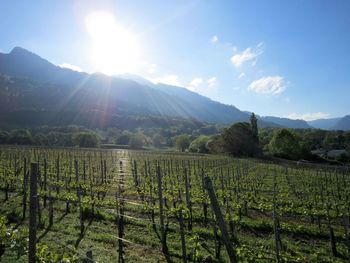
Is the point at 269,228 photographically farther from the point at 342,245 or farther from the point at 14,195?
the point at 14,195

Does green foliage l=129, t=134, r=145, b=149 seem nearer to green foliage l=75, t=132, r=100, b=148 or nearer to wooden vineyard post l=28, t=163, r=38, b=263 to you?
green foliage l=75, t=132, r=100, b=148

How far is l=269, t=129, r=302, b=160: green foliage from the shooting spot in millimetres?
61188

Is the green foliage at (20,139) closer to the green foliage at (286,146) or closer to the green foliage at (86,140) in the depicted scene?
the green foliage at (86,140)

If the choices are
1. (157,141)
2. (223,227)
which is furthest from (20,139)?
(223,227)

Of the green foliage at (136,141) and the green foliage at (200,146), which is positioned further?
the green foliage at (136,141)

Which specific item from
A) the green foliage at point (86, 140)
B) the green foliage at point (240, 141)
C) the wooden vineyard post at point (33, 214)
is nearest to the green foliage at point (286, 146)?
the green foliage at point (240, 141)

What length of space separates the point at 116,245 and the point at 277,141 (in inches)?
2405

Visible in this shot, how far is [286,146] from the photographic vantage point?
2441 inches

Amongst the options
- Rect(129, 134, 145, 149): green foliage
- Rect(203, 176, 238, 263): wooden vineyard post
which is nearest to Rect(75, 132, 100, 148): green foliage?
Rect(129, 134, 145, 149): green foliage

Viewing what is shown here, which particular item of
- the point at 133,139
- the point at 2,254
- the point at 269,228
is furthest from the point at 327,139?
the point at 2,254

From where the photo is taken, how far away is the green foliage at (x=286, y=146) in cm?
6119

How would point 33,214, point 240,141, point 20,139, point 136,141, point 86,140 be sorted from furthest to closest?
point 136,141 → point 86,140 → point 20,139 → point 240,141 → point 33,214

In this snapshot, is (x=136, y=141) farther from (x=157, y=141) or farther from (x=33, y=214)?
(x=33, y=214)

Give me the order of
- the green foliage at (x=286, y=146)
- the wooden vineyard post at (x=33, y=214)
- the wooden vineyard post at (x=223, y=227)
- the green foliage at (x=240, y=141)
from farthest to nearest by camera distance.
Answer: the green foliage at (x=240, y=141) < the green foliage at (x=286, y=146) < the wooden vineyard post at (x=33, y=214) < the wooden vineyard post at (x=223, y=227)
